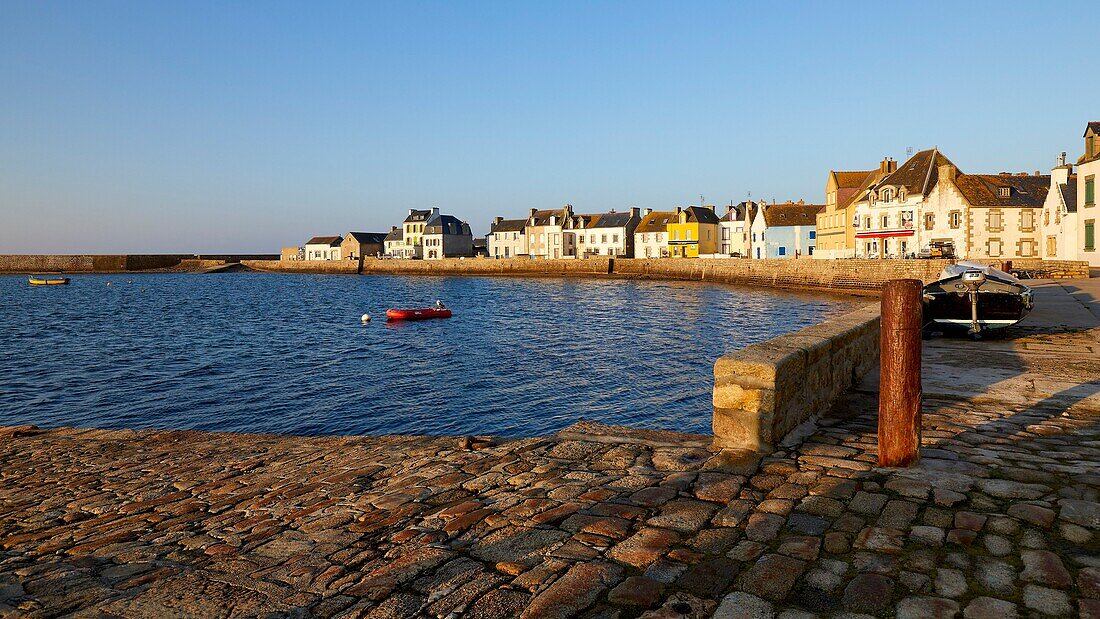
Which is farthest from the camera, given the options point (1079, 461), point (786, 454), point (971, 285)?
point (971, 285)

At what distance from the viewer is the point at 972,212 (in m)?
56.1

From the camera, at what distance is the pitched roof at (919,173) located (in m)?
61.5

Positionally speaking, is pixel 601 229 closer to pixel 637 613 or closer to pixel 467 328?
pixel 467 328

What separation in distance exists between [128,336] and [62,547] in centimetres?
3614

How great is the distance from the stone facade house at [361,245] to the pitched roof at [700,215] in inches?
2626

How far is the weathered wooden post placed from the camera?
5.54 m

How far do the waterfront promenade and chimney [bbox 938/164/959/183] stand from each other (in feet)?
188

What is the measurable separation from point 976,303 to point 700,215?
87.4 meters

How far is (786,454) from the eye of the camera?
617 cm

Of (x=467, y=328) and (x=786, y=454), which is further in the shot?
(x=467, y=328)

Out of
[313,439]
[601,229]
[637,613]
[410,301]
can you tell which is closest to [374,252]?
[601,229]

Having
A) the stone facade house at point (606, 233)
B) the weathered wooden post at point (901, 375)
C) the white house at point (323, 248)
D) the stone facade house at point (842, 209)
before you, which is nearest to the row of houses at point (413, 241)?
the white house at point (323, 248)

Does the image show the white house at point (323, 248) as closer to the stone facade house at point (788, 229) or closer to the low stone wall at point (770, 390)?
the stone facade house at point (788, 229)

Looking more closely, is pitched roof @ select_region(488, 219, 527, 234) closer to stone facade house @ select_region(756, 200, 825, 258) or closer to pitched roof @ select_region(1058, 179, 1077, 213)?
stone facade house @ select_region(756, 200, 825, 258)
